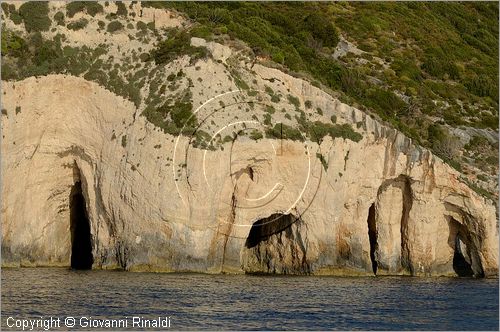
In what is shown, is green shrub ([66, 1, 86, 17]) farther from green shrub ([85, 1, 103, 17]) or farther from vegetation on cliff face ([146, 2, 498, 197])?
vegetation on cliff face ([146, 2, 498, 197])

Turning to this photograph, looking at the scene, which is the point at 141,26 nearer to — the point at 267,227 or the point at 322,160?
Result: the point at 322,160

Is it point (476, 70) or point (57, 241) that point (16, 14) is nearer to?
point (57, 241)

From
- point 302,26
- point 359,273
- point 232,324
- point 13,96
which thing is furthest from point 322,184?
point 302,26

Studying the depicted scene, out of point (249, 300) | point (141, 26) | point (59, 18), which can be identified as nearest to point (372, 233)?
point (141, 26)

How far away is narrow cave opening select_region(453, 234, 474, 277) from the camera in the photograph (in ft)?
189

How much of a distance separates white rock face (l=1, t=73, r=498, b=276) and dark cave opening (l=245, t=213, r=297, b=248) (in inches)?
3.2

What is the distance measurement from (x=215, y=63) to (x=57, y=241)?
12618 millimetres

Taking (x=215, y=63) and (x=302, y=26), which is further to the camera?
(x=302, y=26)

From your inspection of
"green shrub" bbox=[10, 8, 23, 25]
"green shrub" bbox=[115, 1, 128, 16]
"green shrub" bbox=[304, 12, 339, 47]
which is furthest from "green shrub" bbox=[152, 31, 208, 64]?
"green shrub" bbox=[304, 12, 339, 47]

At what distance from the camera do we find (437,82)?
89.9m

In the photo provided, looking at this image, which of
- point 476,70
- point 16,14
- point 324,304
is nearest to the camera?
point 324,304

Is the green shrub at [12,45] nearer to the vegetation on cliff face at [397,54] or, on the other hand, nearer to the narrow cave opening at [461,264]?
Result: the vegetation on cliff face at [397,54]

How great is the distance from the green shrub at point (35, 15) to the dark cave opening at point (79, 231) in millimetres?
8624

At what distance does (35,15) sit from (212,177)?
13.5m
